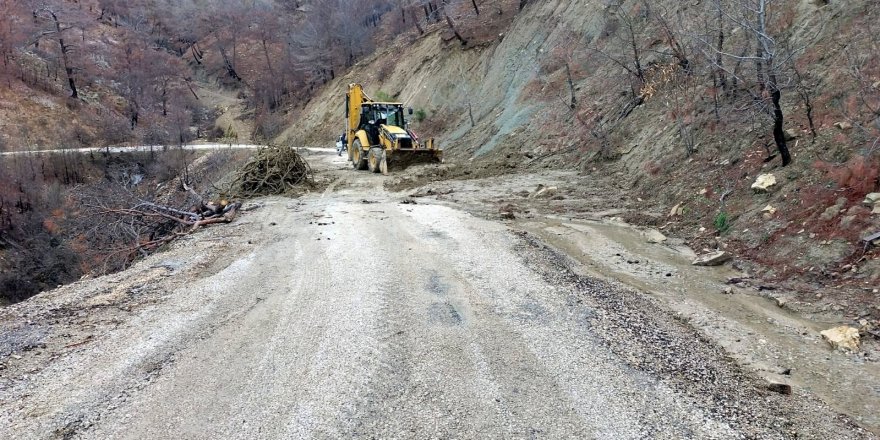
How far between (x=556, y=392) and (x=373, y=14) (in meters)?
65.8

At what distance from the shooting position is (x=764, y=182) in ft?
26.9

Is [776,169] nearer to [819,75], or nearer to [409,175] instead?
[819,75]

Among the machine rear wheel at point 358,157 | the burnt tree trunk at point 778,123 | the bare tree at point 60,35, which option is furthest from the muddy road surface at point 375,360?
the bare tree at point 60,35

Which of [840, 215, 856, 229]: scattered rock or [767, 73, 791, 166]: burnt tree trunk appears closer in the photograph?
[840, 215, 856, 229]: scattered rock

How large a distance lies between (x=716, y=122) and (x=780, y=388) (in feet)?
29.5

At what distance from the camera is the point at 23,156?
105ft

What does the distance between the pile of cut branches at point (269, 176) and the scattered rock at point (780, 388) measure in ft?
46.5

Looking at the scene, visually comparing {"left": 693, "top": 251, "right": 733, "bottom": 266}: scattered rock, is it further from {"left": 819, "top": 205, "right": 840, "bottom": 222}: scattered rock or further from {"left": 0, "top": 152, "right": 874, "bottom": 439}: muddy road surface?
{"left": 0, "top": 152, "right": 874, "bottom": 439}: muddy road surface

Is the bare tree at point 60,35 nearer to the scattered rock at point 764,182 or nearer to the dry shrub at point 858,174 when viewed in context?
the scattered rock at point 764,182

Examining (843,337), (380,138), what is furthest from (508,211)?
(380,138)

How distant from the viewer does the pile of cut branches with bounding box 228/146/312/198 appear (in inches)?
635

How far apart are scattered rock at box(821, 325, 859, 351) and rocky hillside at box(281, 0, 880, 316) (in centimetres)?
56

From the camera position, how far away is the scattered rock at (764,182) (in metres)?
8.11

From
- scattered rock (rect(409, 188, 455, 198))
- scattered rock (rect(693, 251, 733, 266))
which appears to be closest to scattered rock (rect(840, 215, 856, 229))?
scattered rock (rect(693, 251, 733, 266))
